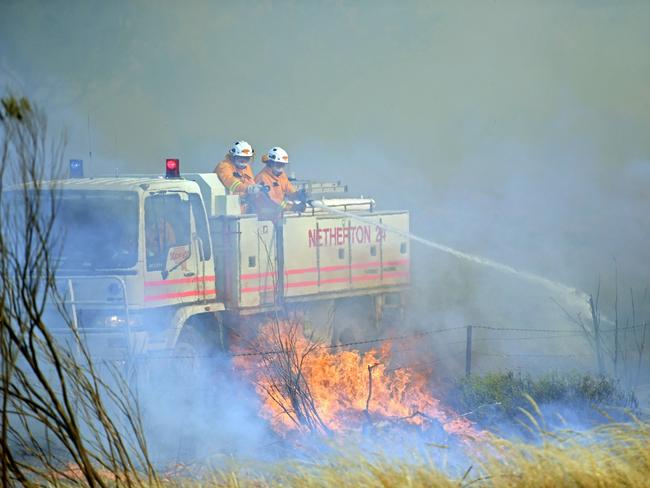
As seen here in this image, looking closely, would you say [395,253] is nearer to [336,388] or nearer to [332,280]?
[332,280]

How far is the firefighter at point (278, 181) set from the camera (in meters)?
13.4

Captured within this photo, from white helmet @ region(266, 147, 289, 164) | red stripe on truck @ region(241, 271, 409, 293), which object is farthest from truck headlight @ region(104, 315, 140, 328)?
white helmet @ region(266, 147, 289, 164)

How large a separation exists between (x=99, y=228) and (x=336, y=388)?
3.09 metres

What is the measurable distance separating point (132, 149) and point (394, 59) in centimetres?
779

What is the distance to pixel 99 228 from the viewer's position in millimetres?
10953

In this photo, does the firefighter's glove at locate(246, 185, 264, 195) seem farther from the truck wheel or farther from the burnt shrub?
the burnt shrub

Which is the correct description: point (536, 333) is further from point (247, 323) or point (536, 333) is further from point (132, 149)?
point (132, 149)

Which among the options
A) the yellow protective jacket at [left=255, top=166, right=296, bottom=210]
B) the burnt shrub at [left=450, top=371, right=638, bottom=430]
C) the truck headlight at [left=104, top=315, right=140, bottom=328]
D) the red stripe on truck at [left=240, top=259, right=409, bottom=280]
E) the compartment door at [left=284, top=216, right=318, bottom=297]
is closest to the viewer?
the burnt shrub at [left=450, top=371, right=638, bottom=430]

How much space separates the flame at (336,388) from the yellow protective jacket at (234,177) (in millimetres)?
1799

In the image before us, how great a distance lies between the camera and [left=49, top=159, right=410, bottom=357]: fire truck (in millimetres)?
10656

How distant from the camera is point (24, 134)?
15.4 feet

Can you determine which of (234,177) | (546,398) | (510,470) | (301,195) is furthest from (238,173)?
(510,470)

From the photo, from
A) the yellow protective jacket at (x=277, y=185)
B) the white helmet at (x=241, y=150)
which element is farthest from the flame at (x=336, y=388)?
the white helmet at (x=241, y=150)

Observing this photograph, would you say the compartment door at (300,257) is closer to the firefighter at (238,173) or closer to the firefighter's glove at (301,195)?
the firefighter's glove at (301,195)
